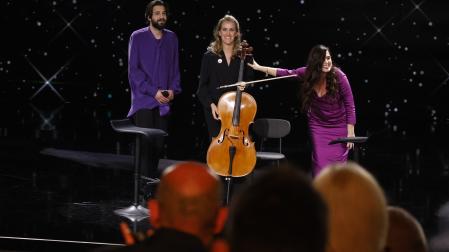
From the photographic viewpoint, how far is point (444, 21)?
8.27 m

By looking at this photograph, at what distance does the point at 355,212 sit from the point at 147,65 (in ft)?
11.9

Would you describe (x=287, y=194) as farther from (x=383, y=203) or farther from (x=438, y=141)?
(x=438, y=141)

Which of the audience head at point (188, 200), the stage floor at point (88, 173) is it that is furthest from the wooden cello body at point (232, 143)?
the audience head at point (188, 200)

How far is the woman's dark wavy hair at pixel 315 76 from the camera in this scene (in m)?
4.03

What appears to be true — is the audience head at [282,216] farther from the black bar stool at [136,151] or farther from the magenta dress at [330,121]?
the magenta dress at [330,121]

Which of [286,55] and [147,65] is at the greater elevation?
[286,55]

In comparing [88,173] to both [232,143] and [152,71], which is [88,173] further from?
[232,143]

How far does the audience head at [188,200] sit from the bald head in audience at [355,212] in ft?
0.48

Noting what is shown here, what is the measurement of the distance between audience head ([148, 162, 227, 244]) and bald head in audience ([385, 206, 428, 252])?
22cm

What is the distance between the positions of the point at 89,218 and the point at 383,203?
3407mm

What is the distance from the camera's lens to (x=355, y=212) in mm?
874

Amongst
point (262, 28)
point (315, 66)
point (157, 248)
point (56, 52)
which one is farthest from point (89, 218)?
point (56, 52)

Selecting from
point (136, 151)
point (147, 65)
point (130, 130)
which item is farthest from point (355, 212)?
point (147, 65)

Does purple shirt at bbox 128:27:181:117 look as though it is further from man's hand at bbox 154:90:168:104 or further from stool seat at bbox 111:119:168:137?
stool seat at bbox 111:119:168:137
